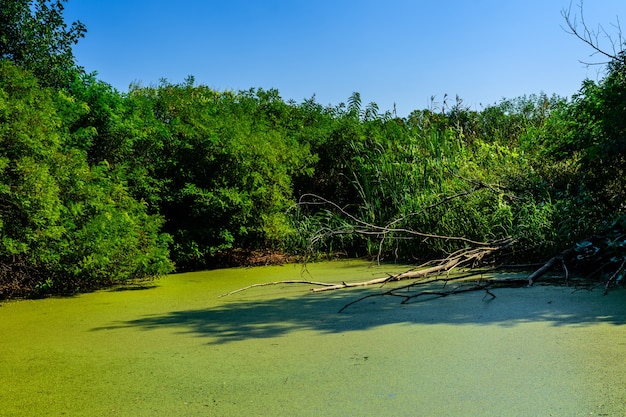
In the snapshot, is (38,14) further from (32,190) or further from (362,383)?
(362,383)

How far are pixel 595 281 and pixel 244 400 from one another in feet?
10.7

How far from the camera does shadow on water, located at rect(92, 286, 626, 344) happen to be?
357 centimetres

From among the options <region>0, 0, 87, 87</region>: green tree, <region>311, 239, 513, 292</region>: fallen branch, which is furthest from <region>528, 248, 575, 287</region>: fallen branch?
<region>0, 0, 87, 87</region>: green tree

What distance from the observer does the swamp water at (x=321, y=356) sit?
2.29 metres

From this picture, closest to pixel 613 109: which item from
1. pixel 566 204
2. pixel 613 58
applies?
pixel 613 58

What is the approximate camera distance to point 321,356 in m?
2.96

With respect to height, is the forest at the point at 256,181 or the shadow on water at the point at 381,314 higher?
the forest at the point at 256,181

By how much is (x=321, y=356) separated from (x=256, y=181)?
4.21m

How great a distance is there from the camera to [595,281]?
4.68 m

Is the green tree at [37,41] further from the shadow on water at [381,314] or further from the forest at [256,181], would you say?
the shadow on water at [381,314]

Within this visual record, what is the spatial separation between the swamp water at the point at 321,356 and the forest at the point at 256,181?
68cm

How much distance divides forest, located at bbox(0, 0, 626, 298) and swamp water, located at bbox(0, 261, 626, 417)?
26.9 inches

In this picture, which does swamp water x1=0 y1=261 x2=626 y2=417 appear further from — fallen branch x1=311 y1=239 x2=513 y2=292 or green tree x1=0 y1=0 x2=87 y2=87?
green tree x1=0 y1=0 x2=87 y2=87

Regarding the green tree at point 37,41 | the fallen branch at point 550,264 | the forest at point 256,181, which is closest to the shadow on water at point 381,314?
the fallen branch at point 550,264
